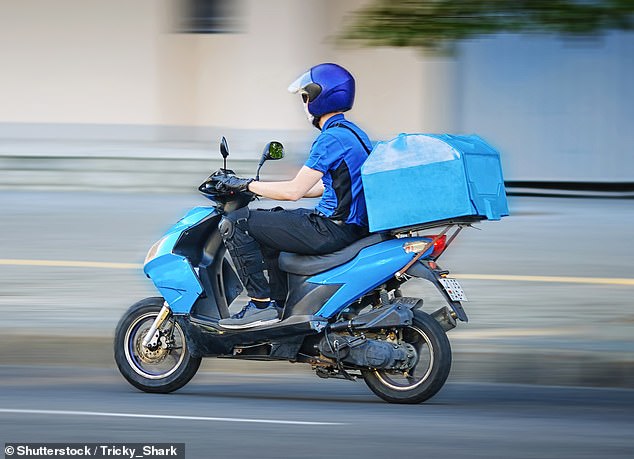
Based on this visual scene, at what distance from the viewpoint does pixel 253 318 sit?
24.2 feet

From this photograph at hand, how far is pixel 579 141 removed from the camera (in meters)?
16.1

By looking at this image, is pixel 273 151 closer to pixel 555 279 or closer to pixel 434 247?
pixel 434 247

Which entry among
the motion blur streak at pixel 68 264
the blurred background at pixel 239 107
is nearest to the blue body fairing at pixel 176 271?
the motion blur streak at pixel 68 264

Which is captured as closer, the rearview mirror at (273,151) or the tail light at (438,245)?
the tail light at (438,245)

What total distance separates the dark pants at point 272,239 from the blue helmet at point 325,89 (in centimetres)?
57

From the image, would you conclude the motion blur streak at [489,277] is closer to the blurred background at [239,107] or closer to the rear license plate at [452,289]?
the blurred background at [239,107]

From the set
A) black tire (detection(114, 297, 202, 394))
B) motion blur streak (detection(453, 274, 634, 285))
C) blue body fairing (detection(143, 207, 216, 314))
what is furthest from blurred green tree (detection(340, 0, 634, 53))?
motion blur streak (detection(453, 274, 634, 285))

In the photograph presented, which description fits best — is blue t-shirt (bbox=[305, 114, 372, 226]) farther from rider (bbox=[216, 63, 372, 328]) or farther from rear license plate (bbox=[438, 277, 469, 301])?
rear license plate (bbox=[438, 277, 469, 301])

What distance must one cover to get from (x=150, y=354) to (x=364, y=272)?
52.2 inches

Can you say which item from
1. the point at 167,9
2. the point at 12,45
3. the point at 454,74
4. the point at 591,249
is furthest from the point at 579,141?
the point at 12,45

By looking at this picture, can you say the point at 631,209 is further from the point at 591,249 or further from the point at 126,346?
the point at 126,346

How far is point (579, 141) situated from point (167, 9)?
16.8ft

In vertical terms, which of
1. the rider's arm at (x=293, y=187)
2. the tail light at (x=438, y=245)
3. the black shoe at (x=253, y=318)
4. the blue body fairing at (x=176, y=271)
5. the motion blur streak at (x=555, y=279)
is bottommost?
the motion blur streak at (x=555, y=279)

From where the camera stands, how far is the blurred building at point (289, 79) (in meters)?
16.0
